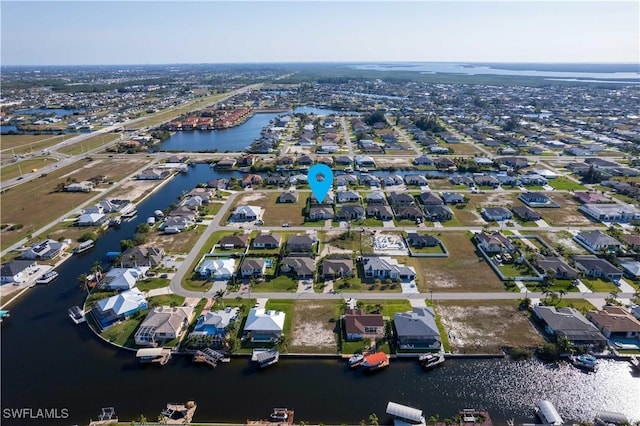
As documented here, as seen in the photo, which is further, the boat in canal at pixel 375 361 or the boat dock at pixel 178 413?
the boat in canal at pixel 375 361

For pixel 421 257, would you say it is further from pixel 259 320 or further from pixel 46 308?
pixel 46 308

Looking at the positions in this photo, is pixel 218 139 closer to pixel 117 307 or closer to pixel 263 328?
pixel 117 307

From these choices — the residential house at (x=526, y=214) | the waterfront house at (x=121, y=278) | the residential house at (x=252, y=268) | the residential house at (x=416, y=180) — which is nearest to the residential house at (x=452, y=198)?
the residential house at (x=416, y=180)

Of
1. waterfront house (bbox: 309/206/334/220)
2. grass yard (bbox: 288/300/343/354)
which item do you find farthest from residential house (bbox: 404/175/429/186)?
grass yard (bbox: 288/300/343/354)

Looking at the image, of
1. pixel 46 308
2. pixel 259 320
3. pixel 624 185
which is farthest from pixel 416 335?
pixel 624 185

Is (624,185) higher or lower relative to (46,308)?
higher

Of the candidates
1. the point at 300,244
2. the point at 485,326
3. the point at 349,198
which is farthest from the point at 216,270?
the point at 349,198

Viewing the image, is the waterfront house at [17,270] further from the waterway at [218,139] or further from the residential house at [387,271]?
the waterway at [218,139]
